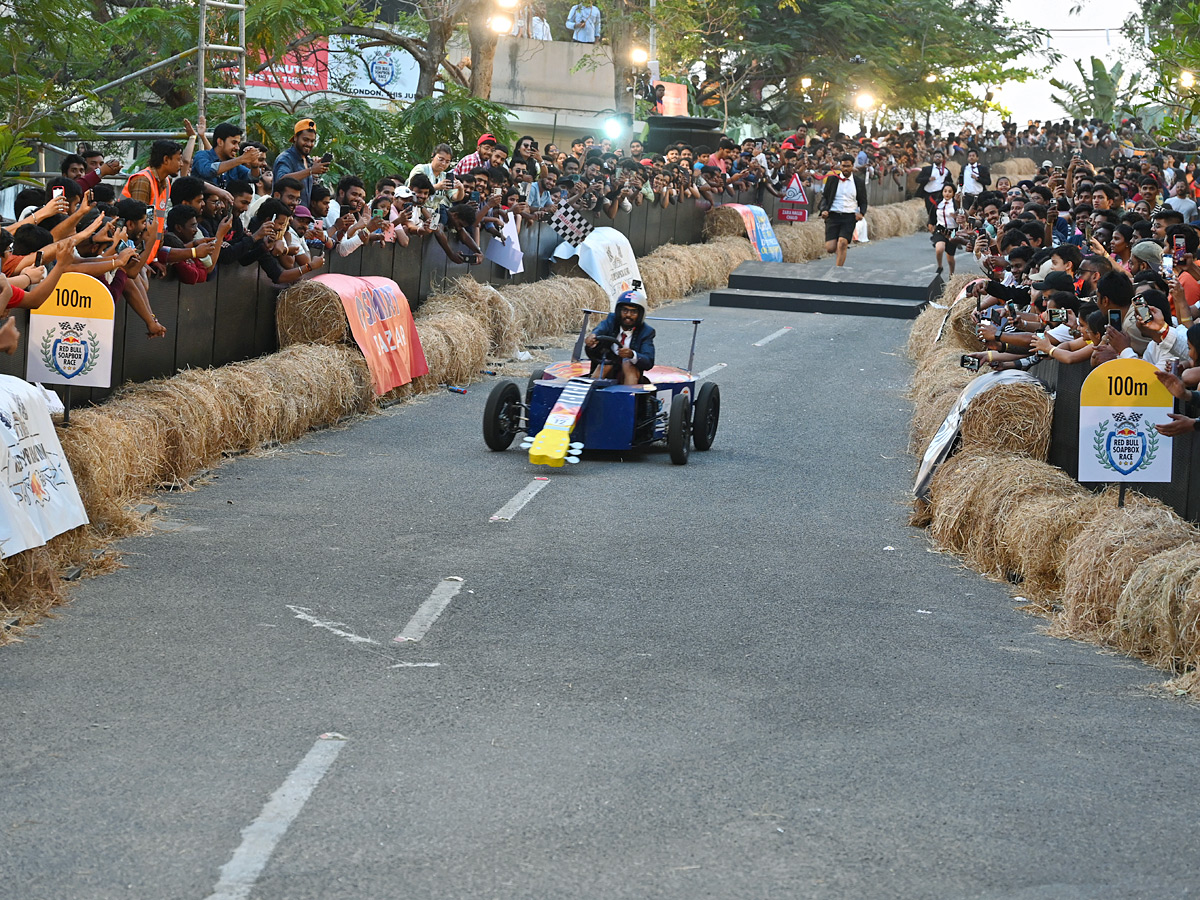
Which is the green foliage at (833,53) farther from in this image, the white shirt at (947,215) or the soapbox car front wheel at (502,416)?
the soapbox car front wheel at (502,416)

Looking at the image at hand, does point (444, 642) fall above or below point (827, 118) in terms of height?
below

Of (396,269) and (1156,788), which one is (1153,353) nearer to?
(1156,788)

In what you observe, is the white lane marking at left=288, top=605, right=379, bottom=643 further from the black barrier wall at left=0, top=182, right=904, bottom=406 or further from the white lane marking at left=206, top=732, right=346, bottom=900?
the black barrier wall at left=0, top=182, right=904, bottom=406

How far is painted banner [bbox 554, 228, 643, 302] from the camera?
23.9 meters

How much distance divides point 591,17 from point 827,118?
14.5m

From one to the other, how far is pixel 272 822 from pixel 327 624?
262cm

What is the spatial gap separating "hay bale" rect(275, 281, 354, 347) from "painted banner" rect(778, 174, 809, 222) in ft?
70.7

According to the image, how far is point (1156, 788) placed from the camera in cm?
593

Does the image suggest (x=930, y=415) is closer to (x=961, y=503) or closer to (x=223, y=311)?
(x=961, y=503)

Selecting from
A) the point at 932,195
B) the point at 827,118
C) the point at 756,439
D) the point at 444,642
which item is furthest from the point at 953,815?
the point at 827,118

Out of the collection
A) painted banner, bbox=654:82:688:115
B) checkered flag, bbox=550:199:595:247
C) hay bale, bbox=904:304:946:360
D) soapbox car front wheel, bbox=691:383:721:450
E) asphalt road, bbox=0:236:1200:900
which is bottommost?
asphalt road, bbox=0:236:1200:900

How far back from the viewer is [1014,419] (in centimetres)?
1072

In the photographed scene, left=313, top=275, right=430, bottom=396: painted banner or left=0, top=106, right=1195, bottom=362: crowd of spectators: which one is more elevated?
left=0, top=106, right=1195, bottom=362: crowd of spectators

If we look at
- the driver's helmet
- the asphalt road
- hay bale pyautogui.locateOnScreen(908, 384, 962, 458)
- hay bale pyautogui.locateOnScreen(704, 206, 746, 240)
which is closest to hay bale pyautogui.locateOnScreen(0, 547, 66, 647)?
the asphalt road
